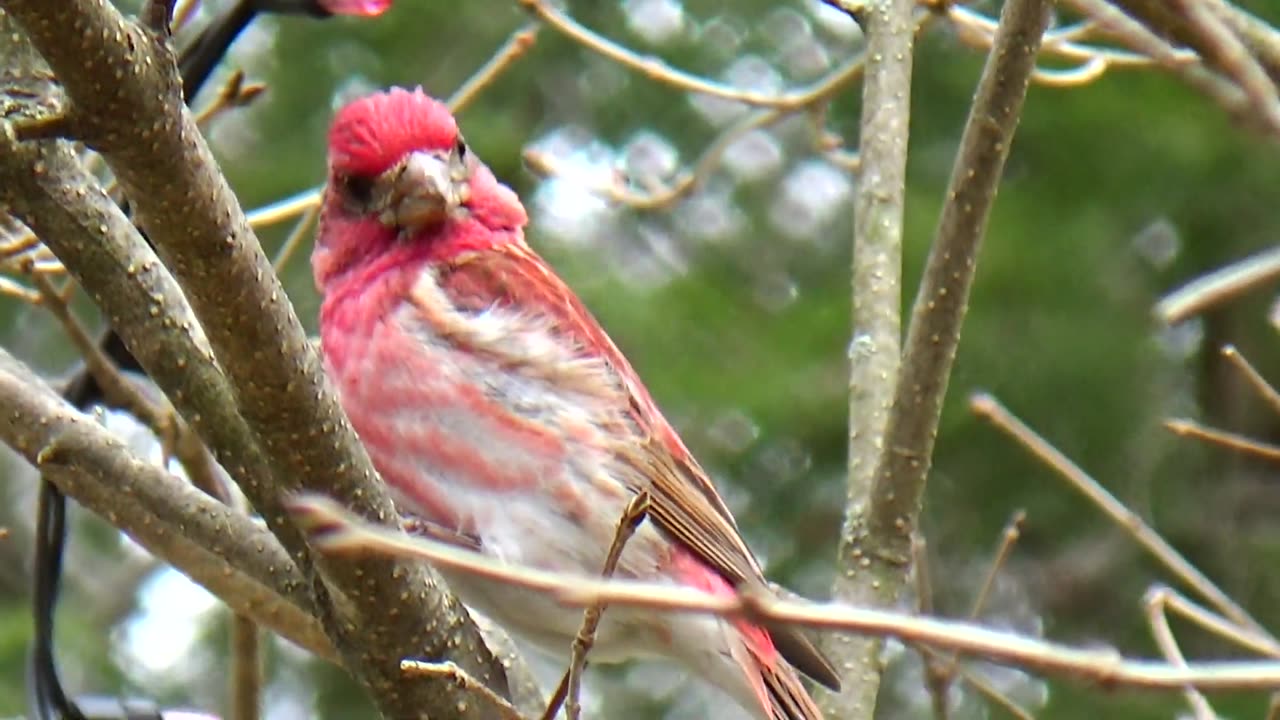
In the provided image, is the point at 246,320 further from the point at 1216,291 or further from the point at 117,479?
the point at 1216,291

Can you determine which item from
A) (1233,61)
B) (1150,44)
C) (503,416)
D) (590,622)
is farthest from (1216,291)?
(503,416)

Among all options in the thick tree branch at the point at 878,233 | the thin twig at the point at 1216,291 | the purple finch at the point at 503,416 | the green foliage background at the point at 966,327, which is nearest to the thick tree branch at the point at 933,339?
the thick tree branch at the point at 878,233

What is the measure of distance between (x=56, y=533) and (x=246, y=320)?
32.9 inches

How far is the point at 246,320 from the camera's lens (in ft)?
7.73

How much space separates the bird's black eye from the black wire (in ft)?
4.45

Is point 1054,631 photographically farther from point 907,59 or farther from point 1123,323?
point 907,59

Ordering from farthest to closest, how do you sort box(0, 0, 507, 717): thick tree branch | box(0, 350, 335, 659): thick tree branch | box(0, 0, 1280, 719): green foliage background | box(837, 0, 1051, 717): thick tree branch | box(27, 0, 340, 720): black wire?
box(0, 0, 1280, 719): green foliage background, box(837, 0, 1051, 717): thick tree branch, box(0, 350, 335, 659): thick tree branch, box(27, 0, 340, 720): black wire, box(0, 0, 507, 717): thick tree branch

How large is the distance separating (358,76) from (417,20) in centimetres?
35

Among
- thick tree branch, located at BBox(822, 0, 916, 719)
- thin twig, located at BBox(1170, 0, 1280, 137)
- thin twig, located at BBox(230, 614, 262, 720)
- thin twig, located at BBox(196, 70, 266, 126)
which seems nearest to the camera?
thin twig, located at BBox(1170, 0, 1280, 137)

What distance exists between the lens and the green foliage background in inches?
287

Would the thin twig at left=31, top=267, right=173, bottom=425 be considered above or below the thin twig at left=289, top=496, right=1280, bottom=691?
below

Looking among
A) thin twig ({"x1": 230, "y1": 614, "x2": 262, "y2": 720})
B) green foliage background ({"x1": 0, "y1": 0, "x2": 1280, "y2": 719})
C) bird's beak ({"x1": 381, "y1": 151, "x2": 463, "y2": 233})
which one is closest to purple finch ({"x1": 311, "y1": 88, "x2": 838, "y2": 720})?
bird's beak ({"x1": 381, "y1": 151, "x2": 463, "y2": 233})

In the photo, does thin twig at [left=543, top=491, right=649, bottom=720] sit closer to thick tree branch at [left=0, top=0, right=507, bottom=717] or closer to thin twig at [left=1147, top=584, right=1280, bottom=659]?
thick tree branch at [left=0, top=0, right=507, bottom=717]

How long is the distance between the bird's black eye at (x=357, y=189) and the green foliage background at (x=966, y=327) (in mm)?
2640
